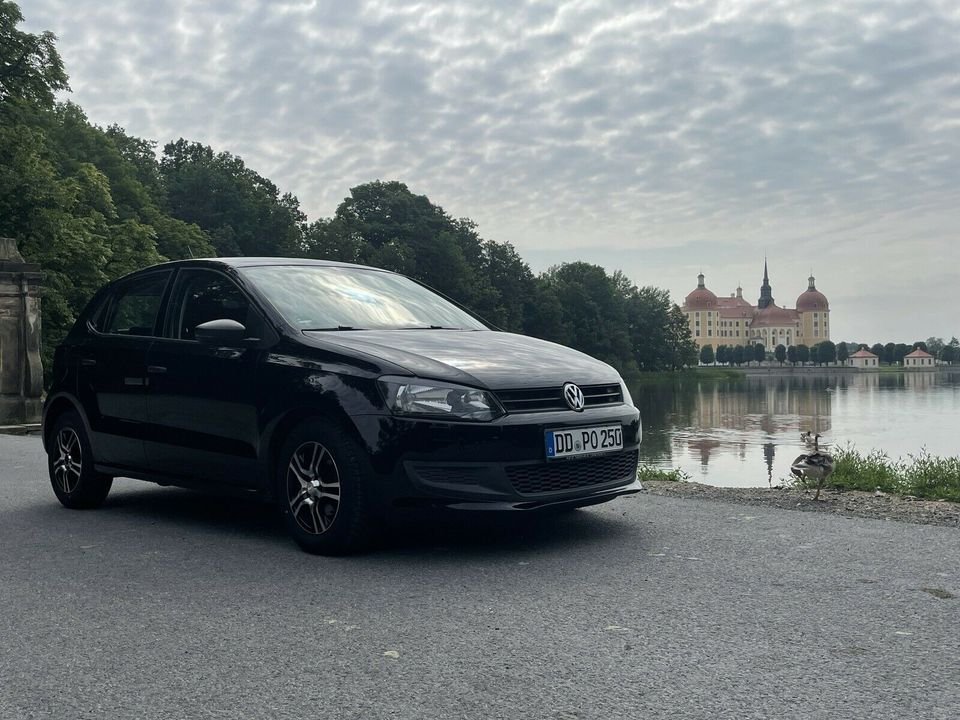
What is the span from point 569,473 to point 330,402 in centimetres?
129

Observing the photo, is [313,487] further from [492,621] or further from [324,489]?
[492,621]

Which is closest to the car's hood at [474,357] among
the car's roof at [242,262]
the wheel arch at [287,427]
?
the wheel arch at [287,427]

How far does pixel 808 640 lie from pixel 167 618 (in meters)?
2.50

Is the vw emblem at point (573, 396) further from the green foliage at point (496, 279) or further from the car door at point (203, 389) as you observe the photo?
the green foliage at point (496, 279)

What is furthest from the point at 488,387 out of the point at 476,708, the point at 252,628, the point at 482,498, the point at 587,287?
the point at 587,287

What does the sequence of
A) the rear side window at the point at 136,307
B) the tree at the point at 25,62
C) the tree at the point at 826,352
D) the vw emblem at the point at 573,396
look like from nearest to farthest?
the vw emblem at the point at 573,396, the rear side window at the point at 136,307, the tree at the point at 25,62, the tree at the point at 826,352

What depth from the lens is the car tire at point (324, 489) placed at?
5254 millimetres

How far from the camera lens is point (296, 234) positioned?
235ft

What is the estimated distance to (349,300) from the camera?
21.0 feet

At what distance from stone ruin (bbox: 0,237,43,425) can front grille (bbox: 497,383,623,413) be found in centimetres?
1233

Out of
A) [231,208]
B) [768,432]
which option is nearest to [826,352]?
[231,208]

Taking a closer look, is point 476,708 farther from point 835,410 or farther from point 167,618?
point 835,410

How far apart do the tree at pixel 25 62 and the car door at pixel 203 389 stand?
81.4 feet

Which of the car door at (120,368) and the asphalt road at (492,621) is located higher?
the car door at (120,368)
